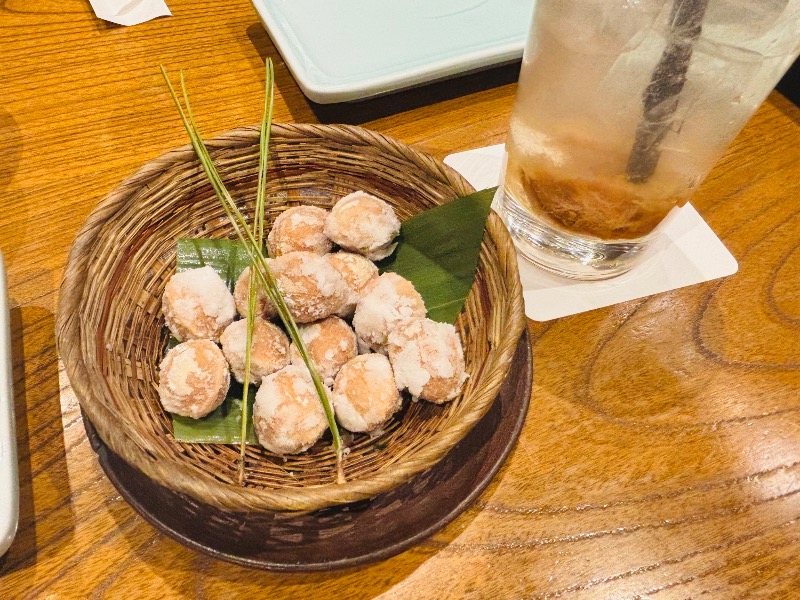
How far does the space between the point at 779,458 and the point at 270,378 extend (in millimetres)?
708

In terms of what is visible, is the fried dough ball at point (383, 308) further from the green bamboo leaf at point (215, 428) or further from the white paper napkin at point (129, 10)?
the white paper napkin at point (129, 10)

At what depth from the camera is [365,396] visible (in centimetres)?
77

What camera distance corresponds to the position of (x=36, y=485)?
0.77 m

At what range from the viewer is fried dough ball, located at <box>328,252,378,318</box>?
2.91 ft

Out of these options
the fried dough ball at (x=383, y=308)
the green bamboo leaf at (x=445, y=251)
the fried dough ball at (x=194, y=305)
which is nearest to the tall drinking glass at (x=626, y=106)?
the green bamboo leaf at (x=445, y=251)

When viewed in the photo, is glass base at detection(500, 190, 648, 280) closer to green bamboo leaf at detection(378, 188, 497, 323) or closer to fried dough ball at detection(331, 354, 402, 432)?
green bamboo leaf at detection(378, 188, 497, 323)

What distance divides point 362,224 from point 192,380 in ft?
1.01

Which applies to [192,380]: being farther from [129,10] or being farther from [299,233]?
[129,10]

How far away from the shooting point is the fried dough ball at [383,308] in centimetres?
83

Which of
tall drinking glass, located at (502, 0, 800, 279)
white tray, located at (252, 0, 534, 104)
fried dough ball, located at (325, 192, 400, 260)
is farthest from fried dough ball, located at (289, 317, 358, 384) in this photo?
white tray, located at (252, 0, 534, 104)

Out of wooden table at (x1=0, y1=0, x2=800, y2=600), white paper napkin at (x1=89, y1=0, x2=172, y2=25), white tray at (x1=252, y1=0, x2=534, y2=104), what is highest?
white paper napkin at (x1=89, y1=0, x2=172, y2=25)

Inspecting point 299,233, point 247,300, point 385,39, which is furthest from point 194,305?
point 385,39

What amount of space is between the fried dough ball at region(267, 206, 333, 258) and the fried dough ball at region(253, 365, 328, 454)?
0.21m

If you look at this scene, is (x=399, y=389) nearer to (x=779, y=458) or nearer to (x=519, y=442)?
(x=519, y=442)
